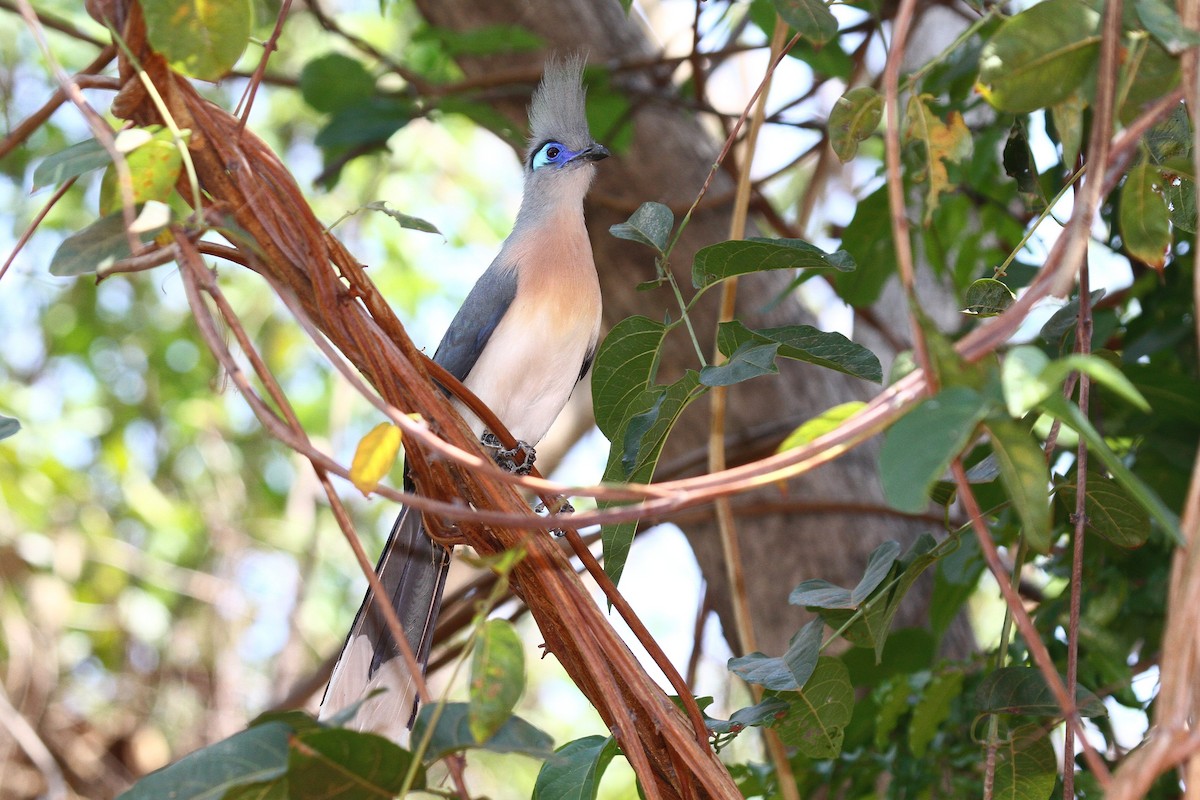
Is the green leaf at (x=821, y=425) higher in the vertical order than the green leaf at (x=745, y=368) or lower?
lower

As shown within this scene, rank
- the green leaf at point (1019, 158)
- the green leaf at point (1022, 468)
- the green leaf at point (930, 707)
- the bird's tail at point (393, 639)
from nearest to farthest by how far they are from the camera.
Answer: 1. the green leaf at point (1022, 468)
2. the green leaf at point (1019, 158)
3. the bird's tail at point (393, 639)
4. the green leaf at point (930, 707)

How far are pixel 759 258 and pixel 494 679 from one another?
2.63 ft

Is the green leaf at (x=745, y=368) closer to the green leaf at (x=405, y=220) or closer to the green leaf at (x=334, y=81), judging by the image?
the green leaf at (x=405, y=220)

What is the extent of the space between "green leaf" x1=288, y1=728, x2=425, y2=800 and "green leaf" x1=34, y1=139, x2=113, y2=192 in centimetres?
64

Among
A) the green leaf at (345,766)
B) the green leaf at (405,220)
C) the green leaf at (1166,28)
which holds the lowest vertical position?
the green leaf at (345,766)

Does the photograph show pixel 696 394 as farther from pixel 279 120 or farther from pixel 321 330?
pixel 279 120

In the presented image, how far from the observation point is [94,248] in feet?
4.02

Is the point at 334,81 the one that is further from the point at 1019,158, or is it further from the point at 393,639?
the point at 1019,158

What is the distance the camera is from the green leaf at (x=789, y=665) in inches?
60.0

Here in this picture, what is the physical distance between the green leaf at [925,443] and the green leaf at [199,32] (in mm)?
825

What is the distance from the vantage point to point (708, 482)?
1.06 meters

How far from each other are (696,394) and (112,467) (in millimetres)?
5281

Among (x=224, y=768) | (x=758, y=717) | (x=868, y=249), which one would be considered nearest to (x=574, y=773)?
(x=758, y=717)

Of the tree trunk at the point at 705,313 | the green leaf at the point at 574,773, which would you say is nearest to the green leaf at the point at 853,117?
the green leaf at the point at 574,773
